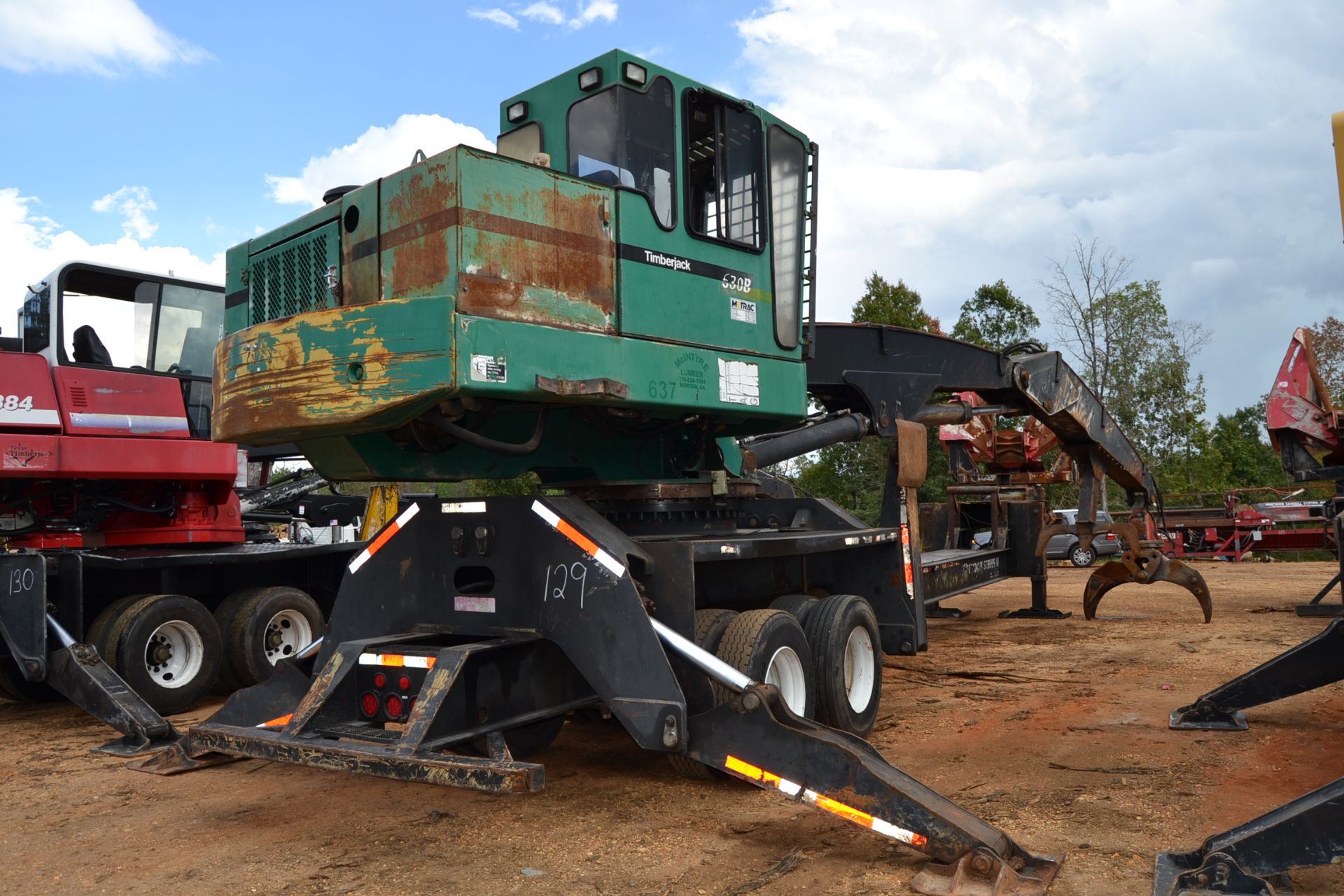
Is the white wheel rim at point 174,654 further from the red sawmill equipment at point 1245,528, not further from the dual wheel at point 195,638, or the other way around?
the red sawmill equipment at point 1245,528

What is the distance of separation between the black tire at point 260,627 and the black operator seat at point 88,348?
7.46 ft

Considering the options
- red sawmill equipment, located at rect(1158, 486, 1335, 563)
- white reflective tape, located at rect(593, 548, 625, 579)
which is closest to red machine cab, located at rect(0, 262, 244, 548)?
white reflective tape, located at rect(593, 548, 625, 579)

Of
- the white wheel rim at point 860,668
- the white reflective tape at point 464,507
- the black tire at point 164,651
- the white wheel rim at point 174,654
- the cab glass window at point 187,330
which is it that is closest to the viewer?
the white reflective tape at point 464,507

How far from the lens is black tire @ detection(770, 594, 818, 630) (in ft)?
22.0

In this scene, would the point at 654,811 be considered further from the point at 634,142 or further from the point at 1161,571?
the point at 1161,571

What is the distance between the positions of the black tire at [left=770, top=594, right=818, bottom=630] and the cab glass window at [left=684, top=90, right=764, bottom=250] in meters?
2.18

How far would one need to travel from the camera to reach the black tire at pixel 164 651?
8.35 m

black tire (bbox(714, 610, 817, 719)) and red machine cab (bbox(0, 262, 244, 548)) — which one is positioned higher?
red machine cab (bbox(0, 262, 244, 548))

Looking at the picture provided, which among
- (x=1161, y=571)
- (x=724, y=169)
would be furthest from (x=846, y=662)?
(x=1161, y=571)

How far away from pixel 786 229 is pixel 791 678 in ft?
9.11

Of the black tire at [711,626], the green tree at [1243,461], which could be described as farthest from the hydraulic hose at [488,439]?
the green tree at [1243,461]

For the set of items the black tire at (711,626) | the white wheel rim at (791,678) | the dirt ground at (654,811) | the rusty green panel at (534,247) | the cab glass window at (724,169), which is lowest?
the dirt ground at (654,811)

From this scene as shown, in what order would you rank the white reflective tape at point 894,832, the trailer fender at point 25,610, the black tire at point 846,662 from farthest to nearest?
the trailer fender at point 25,610, the black tire at point 846,662, the white reflective tape at point 894,832

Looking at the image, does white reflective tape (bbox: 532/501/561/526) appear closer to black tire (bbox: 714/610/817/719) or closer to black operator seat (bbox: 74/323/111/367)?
black tire (bbox: 714/610/817/719)
